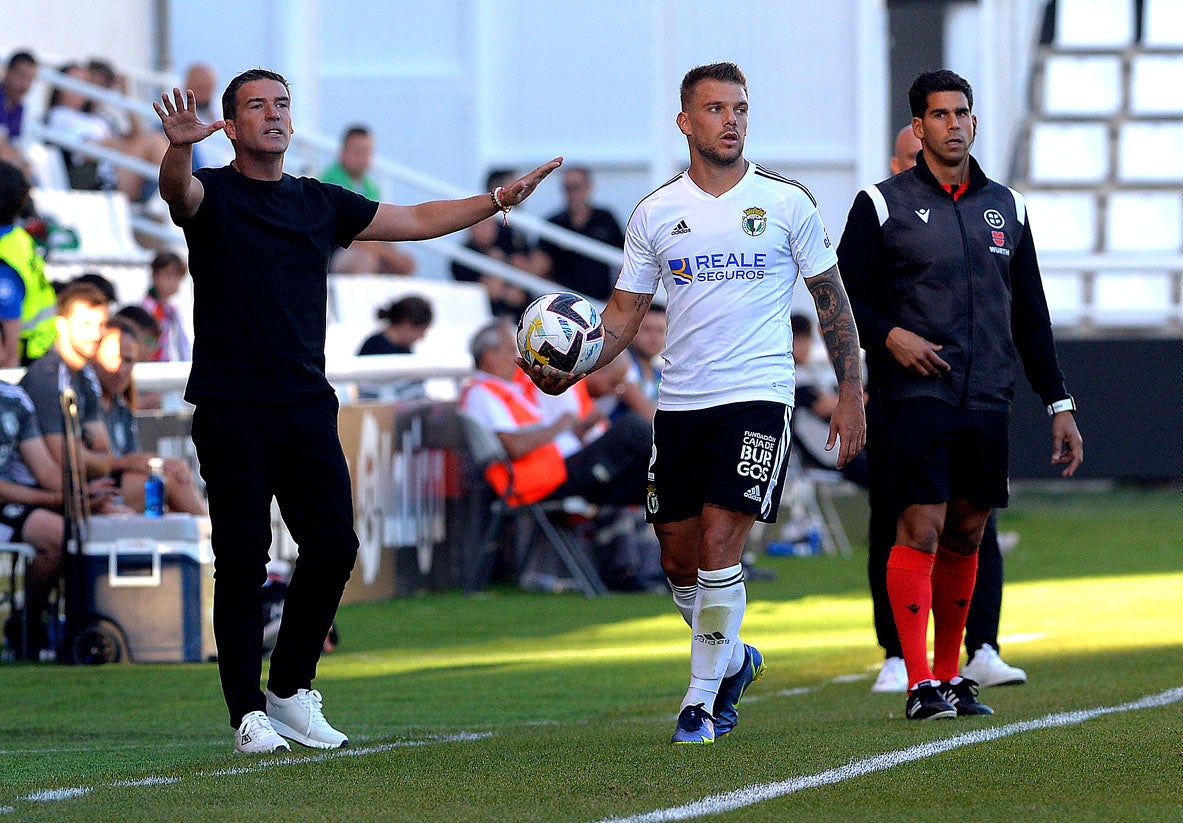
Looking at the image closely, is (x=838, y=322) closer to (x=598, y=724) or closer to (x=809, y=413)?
(x=598, y=724)

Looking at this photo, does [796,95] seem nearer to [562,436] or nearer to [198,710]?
[562,436]

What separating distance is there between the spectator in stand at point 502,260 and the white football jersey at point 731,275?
41.0 ft

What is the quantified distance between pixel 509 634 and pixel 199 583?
1975 millimetres

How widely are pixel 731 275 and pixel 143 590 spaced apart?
13.4 feet

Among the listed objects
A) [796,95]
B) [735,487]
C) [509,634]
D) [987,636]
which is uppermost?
[796,95]

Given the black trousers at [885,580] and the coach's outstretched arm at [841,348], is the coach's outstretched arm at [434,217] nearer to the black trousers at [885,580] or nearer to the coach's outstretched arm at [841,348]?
the coach's outstretched arm at [841,348]

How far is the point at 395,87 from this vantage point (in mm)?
23000

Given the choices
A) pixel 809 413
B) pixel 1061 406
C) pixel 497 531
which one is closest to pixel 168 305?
pixel 497 531

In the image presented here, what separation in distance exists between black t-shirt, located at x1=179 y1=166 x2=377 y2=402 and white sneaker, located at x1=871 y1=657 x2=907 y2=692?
9.35 ft

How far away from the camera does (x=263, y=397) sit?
20.5 feet

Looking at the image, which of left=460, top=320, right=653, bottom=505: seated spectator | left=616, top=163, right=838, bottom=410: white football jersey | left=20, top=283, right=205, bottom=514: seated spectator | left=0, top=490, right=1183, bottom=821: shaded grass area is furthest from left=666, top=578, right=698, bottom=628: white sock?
left=460, top=320, right=653, bottom=505: seated spectator

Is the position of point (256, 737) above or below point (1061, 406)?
below

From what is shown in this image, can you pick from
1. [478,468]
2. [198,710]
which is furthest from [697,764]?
[478,468]

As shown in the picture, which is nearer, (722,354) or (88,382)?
(722,354)
